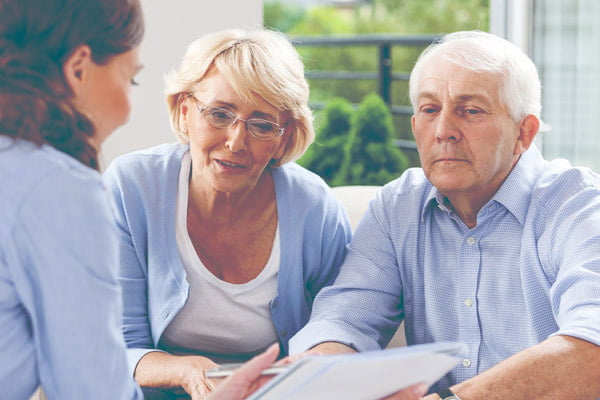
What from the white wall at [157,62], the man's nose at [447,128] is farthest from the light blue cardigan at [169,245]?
the white wall at [157,62]

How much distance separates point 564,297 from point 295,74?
0.86m

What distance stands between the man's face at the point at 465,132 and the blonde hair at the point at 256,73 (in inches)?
13.9

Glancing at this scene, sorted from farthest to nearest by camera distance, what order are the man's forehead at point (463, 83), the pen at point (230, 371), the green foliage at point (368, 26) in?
the green foliage at point (368, 26) < the man's forehead at point (463, 83) < the pen at point (230, 371)

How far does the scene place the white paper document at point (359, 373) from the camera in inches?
44.1

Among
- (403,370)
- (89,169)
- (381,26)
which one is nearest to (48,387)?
(89,169)

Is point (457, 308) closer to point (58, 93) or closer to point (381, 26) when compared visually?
point (58, 93)

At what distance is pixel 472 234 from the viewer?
193 centimetres

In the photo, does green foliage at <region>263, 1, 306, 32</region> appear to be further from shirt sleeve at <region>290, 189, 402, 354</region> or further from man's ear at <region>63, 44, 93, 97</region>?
man's ear at <region>63, 44, 93, 97</region>

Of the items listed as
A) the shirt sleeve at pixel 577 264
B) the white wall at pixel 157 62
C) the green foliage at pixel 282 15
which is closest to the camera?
the shirt sleeve at pixel 577 264

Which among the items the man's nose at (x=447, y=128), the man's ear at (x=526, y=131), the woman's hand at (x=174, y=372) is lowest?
the woman's hand at (x=174, y=372)

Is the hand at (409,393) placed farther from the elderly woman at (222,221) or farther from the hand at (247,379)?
the elderly woman at (222,221)

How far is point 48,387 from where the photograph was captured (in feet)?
3.69

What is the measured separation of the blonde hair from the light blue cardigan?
128mm

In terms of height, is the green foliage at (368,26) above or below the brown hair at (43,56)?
below
